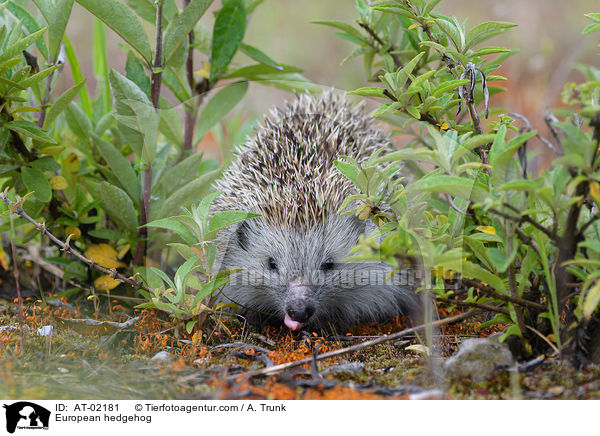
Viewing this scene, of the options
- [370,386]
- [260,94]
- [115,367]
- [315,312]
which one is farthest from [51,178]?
[260,94]

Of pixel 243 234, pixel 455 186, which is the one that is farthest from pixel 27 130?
pixel 455 186

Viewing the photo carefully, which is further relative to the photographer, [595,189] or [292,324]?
[292,324]

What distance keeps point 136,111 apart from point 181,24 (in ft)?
1.59

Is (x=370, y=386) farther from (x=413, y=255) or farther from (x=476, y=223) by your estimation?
(x=476, y=223)

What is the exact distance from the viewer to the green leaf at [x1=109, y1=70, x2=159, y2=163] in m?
2.91

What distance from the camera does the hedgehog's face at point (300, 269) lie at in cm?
287

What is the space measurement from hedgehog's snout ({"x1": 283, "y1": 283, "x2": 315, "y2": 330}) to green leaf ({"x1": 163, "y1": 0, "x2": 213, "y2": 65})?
133 cm

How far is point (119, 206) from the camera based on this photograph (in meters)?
3.01

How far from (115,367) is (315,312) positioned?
950mm

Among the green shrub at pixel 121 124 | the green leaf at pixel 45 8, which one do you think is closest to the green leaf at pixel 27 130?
the green shrub at pixel 121 124

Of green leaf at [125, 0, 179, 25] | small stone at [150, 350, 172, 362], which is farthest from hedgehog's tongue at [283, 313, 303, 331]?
green leaf at [125, 0, 179, 25]

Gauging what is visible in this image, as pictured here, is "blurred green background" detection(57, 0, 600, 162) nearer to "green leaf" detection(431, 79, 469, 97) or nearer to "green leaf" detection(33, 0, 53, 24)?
"green leaf" detection(33, 0, 53, 24)

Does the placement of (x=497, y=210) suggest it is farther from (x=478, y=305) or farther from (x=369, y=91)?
(x=369, y=91)

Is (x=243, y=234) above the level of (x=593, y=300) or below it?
above
